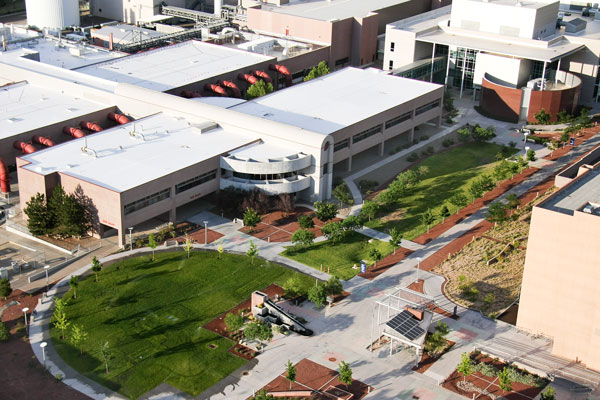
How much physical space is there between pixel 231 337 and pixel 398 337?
12.2 metres

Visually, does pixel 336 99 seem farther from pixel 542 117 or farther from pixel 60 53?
pixel 60 53

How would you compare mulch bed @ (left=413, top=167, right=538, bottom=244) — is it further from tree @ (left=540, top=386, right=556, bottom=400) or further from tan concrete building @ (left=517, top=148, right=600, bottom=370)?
tree @ (left=540, top=386, right=556, bottom=400)

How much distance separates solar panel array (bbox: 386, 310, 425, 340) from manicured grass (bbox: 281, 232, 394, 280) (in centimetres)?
956

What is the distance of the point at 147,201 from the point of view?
7531cm

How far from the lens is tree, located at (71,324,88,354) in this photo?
58.8 metres

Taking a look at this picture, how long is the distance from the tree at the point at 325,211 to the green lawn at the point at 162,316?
347 inches

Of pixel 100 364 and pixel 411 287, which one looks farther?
pixel 411 287

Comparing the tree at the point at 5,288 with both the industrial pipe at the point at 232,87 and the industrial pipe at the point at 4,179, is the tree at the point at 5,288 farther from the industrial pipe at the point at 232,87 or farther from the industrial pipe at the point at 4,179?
the industrial pipe at the point at 232,87

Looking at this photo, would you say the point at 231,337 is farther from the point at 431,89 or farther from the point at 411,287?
the point at 431,89

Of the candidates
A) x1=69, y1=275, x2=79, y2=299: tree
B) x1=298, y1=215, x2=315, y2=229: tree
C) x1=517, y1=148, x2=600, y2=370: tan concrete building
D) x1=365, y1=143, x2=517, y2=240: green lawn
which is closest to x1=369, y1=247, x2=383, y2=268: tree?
x1=365, y1=143, x2=517, y2=240: green lawn

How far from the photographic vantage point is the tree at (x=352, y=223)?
76062 mm

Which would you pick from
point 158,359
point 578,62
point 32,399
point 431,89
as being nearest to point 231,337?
point 158,359

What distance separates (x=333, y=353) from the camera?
60.0 m

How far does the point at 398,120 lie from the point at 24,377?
54.9 metres
